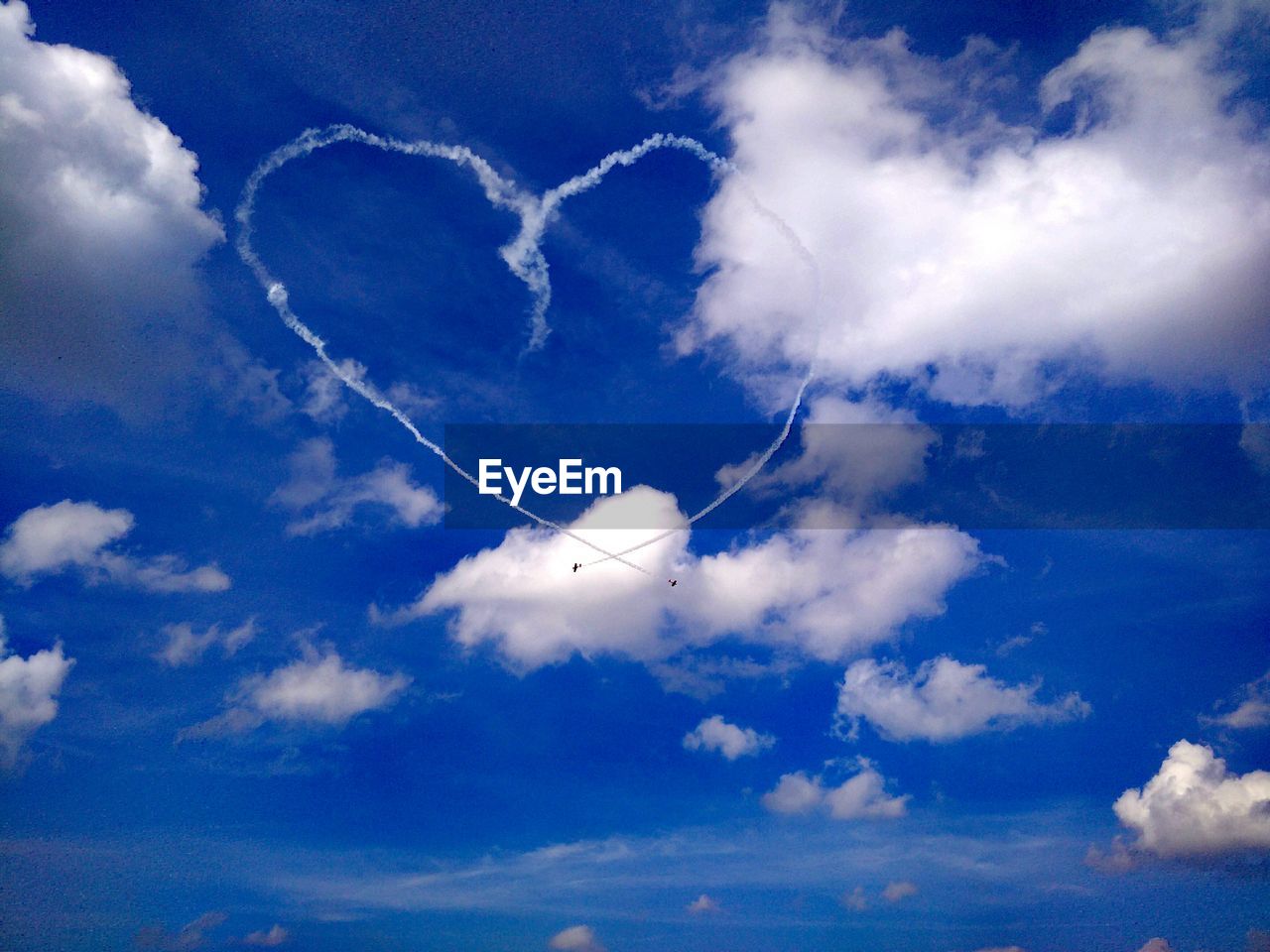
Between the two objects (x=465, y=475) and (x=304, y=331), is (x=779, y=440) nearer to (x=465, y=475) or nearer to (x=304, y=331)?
(x=465, y=475)

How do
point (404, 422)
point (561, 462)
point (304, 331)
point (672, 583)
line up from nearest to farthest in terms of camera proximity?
point (561, 462), point (304, 331), point (404, 422), point (672, 583)

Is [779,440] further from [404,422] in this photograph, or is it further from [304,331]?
[304,331]

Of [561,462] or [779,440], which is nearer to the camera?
[561,462]

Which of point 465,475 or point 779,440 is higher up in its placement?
point 779,440

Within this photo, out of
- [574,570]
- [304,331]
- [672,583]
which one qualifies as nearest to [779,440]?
[672,583]

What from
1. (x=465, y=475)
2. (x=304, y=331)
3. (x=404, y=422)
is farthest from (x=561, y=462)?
(x=304, y=331)

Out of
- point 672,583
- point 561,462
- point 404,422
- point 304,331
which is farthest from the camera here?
point 672,583

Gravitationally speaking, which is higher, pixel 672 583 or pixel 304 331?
pixel 304 331

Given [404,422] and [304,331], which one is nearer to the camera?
[304,331]

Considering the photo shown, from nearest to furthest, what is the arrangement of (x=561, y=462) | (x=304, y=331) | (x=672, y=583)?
(x=561, y=462) < (x=304, y=331) < (x=672, y=583)
